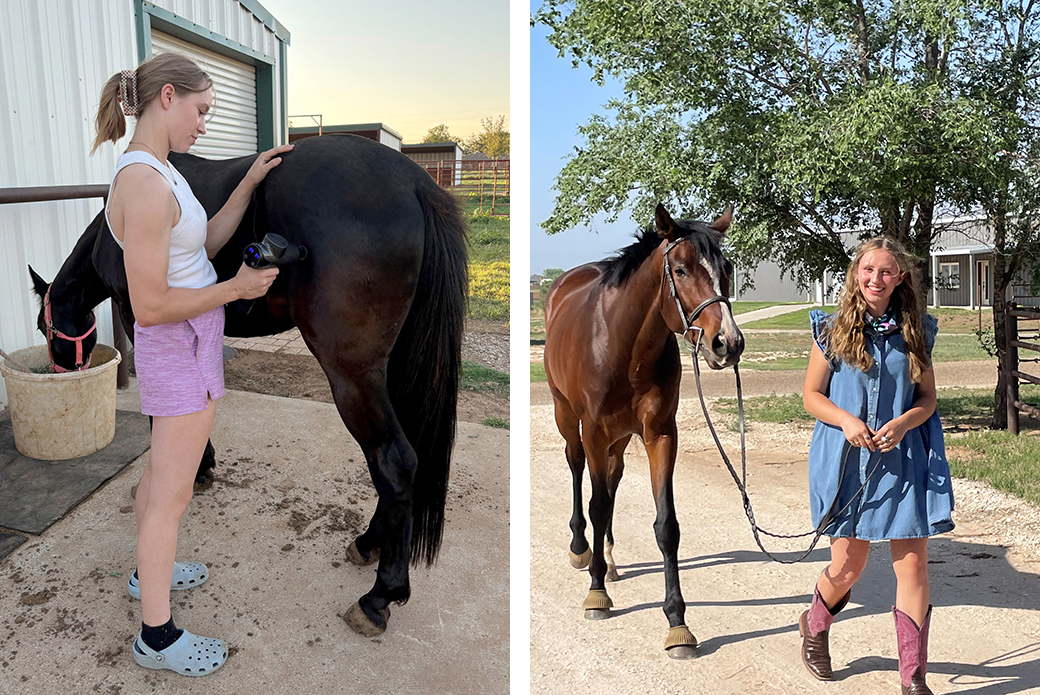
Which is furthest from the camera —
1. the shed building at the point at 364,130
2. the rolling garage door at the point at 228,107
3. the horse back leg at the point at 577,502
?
the shed building at the point at 364,130

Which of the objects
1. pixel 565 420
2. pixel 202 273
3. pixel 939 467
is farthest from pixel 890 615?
pixel 202 273

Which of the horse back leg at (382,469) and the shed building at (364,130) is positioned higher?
the shed building at (364,130)

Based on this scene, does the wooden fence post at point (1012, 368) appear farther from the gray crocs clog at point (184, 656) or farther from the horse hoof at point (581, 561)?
the gray crocs clog at point (184, 656)

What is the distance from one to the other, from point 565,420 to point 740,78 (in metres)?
3.71

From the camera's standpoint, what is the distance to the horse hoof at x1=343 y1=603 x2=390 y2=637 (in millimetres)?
2438

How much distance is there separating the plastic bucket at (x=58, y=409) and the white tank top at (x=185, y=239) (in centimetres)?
189

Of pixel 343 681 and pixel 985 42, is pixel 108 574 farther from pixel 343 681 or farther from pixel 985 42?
pixel 985 42

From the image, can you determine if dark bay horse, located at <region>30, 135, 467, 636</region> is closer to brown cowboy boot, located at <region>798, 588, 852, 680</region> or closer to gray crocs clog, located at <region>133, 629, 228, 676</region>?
gray crocs clog, located at <region>133, 629, 228, 676</region>

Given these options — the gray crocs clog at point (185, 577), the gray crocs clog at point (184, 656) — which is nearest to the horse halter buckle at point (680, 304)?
the gray crocs clog at point (184, 656)

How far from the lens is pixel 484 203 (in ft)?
58.3

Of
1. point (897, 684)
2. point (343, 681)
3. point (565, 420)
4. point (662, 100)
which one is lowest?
point (897, 684)

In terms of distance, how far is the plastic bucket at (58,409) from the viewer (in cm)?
343

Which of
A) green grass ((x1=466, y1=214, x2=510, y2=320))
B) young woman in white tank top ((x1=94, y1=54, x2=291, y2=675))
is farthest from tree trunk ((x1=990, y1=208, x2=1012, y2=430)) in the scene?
young woman in white tank top ((x1=94, y1=54, x2=291, y2=675))

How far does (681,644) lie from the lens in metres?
2.61
